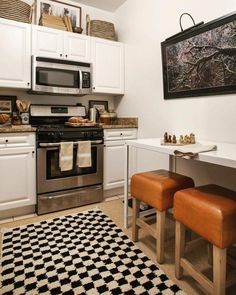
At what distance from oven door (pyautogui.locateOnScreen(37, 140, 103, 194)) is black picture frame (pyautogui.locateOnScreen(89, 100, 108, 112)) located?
0.84m

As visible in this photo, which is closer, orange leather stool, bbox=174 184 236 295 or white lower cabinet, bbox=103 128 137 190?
orange leather stool, bbox=174 184 236 295

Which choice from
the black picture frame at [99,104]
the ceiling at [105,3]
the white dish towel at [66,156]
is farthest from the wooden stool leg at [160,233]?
the ceiling at [105,3]

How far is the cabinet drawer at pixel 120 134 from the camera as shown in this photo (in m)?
2.82

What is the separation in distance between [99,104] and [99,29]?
1018mm

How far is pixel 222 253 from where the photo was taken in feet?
3.77

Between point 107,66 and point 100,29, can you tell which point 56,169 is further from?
point 100,29

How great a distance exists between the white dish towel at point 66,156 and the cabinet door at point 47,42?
1121mm

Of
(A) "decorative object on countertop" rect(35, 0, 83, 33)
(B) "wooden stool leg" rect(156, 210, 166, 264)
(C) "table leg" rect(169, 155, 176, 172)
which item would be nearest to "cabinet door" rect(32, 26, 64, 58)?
(A) "decorative object on countertop" rect(35, 0, 83, 33)

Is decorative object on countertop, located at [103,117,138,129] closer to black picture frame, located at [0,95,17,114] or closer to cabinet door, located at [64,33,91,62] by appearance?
cabinet door, located at [64,33,91,62]

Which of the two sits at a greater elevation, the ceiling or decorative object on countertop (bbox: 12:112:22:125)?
the ceiling

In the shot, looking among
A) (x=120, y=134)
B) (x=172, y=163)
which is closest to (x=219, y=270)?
(x=172, y=163)

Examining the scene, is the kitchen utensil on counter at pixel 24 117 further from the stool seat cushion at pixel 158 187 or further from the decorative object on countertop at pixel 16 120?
the stool seat cushion at pixel 158 187

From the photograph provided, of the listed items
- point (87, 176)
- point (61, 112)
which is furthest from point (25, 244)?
point (61, 112)

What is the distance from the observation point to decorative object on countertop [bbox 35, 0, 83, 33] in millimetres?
2744
